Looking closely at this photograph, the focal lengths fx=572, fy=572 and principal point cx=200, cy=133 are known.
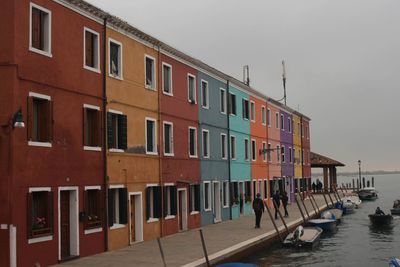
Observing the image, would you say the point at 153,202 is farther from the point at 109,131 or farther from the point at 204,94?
the point at 204,94

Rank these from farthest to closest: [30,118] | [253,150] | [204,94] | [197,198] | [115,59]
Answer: [253,150], [204,94], [197,198], [115,59], [30,118]

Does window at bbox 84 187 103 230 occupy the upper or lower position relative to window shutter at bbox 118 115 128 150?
lower

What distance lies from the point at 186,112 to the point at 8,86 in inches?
525

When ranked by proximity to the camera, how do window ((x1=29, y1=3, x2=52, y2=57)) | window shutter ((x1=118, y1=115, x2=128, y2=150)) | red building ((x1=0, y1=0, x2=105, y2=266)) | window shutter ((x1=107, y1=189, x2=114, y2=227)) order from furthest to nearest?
window shutter ((x1=118, y1=115, x2=128, y2=150))
window shutter ((x1=107, y1=189, x2=114, y2=227))
window ((x1=29, y1=3, x2=52, y2=57))
red building ((x1=0, y1=0, x2=105, y2=266))

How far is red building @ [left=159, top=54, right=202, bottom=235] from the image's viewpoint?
81.5 feet

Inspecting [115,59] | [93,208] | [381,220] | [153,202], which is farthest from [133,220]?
[381,220]

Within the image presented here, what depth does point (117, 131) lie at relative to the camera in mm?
20828

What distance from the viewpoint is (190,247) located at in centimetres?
2030

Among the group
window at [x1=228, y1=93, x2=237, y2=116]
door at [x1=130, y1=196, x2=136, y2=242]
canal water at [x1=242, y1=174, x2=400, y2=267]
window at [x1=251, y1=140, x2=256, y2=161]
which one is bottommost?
canal water at [x1=242, y1=174, x2=400, y2=267]

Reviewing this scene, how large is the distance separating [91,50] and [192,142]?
1030 cm

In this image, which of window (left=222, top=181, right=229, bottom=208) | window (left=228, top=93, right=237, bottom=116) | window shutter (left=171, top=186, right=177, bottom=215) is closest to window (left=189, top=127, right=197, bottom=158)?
window shutter (left=171, top=186, right=177, bottom=215)

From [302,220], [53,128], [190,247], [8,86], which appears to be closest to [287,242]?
[190,247]

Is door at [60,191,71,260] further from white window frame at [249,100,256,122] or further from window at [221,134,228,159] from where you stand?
white window frame at [249,100,256,122]

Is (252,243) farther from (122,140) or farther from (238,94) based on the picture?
(238,94)
